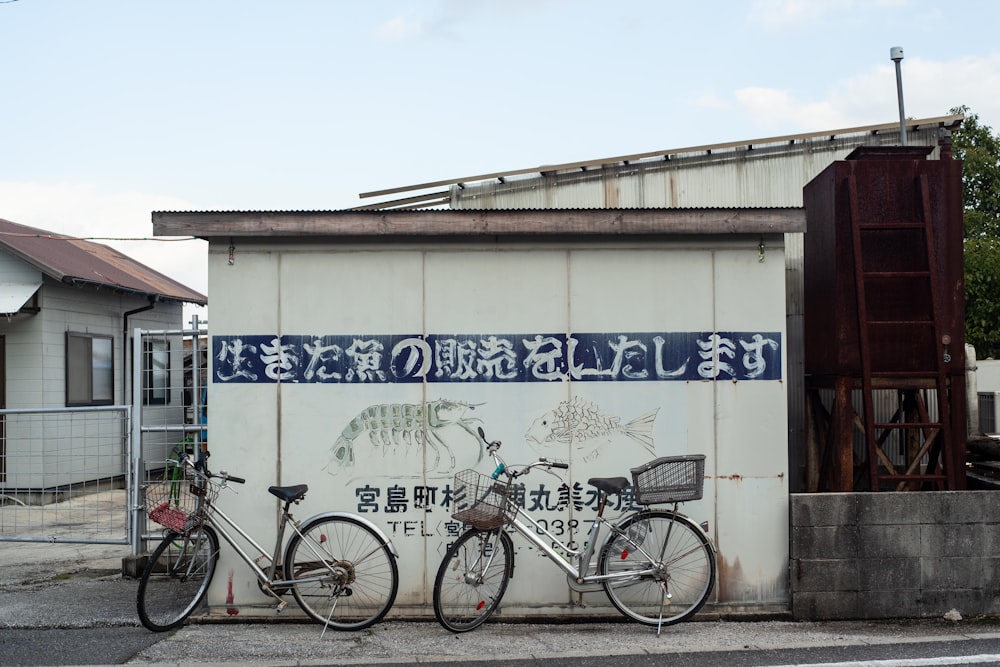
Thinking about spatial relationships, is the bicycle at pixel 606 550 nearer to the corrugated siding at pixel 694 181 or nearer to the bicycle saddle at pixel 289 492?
the bicycle saddle at pixel 289 492

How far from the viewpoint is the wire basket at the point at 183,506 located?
6.53m

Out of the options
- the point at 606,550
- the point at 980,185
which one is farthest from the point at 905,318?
the point at 980,185

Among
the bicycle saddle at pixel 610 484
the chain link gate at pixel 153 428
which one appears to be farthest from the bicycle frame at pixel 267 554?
the bicycle saddle at pixel 610 484

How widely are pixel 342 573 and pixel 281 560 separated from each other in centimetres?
49

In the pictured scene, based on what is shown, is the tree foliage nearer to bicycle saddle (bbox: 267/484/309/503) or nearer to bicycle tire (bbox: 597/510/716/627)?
bicycle tire (bbox: 597/510/716/627)

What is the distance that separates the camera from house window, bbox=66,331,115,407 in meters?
15.2

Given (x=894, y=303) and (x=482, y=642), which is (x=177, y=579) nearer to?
(x=482, y=642)

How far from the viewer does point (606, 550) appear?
672 centimetres

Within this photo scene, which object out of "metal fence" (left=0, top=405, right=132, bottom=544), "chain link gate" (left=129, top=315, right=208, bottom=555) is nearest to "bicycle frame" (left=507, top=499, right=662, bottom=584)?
"chain link gate" (left=129, top=315, right=208, bottom=555)

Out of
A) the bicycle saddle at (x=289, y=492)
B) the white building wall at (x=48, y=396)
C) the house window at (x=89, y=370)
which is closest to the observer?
the bicycle saddle at (x=289, y=492)

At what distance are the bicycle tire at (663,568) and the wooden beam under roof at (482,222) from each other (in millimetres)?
2154

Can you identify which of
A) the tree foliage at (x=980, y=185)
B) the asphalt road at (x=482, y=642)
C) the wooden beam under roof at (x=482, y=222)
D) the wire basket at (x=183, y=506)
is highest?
the tree foliage at (x=980, y=185)

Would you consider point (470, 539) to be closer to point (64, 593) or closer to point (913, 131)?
point (64, 593)

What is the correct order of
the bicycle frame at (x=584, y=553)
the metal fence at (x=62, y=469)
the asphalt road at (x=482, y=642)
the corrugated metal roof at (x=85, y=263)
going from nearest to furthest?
the asphalt road at (x=482, y=642) → the bicycle frame at (x=584, y=553) → the metal fence at (x=62, y=469) → the corrugated metal roof at (x=85, y=263)
